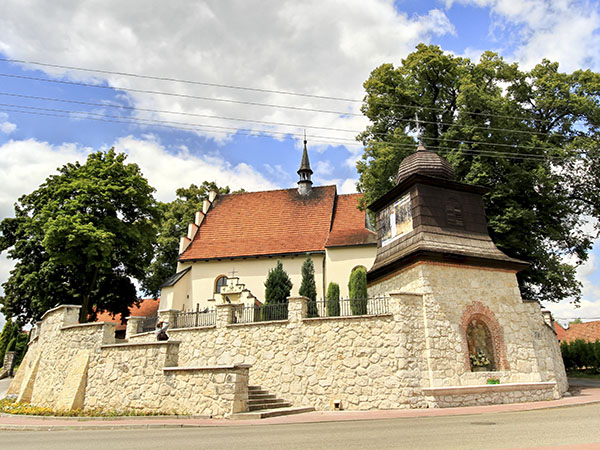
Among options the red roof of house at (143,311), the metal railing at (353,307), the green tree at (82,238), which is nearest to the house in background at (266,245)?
the green tree at (82,238)

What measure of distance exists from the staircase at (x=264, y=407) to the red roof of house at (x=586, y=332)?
31709mm

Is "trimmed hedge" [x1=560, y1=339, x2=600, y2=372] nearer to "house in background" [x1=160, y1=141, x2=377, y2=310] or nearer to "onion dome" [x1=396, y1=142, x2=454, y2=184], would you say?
"house in background" [x1=160, y1=141, x2=377, y2=310]

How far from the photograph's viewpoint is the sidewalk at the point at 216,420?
33.1 ft

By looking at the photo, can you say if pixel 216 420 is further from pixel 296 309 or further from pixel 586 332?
pixel 586 332

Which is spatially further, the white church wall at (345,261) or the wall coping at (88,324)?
the white church wall at (345,261)

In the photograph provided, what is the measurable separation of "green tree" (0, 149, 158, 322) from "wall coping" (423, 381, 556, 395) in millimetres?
17309

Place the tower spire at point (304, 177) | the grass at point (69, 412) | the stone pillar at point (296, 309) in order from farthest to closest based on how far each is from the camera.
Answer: the tower spire at point (304, 177) < the stone pillar at point (296, 309) < the grass at point (69, 412)

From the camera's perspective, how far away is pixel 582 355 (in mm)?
25969

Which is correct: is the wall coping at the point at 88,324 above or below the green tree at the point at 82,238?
below

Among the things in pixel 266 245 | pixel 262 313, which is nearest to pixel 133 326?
pixel 262 313

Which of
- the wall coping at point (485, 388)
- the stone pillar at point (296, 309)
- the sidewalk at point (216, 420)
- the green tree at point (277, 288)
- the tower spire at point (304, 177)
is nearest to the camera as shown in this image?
the sidewalk at point (216, 420)

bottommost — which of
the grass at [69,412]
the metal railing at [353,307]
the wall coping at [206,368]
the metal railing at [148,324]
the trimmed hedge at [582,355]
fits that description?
the grass at [69,412]

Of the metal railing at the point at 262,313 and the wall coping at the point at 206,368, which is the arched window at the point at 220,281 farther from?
the wall coping at the point at 206,368

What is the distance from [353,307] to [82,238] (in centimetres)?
1487
